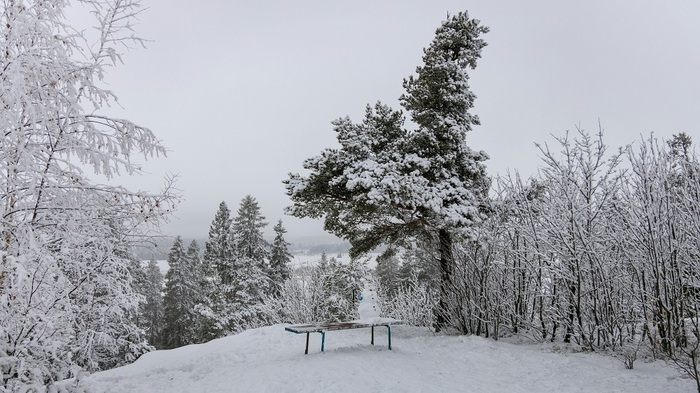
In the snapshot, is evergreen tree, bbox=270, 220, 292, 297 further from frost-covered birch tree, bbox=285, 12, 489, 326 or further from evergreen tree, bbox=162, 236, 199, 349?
frost-covered birch tree, bbox=285, 12, 489, 326

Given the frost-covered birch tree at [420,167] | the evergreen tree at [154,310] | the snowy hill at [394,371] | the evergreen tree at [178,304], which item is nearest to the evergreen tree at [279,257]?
the evergreen tree at [178,304]

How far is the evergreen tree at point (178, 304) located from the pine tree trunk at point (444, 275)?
2684 cm

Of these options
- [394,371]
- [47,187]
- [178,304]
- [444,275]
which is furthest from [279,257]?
[47,187]

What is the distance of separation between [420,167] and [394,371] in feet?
18.5

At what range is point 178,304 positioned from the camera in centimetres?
3312

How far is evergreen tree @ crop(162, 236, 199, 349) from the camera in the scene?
33.2 metres

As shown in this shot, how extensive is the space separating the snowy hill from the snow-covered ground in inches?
0.5

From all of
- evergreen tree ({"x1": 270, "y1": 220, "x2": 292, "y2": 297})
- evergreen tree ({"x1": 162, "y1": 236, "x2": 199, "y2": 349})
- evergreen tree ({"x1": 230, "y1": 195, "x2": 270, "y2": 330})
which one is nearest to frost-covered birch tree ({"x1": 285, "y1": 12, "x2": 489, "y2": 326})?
evergreen tree ({"x1": 230, "y1": 195, "x2": 270, "y2": 330})

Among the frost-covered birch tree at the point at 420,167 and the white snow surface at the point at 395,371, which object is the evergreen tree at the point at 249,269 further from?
the white snow surface at the point at 395,371

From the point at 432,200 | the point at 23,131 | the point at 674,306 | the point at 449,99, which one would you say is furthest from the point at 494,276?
the point at 23,131

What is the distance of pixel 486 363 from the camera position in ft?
25.3

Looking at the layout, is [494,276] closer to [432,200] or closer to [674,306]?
[432,200]

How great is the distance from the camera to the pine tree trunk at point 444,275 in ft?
35.7

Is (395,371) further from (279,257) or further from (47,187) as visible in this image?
(279,257)
